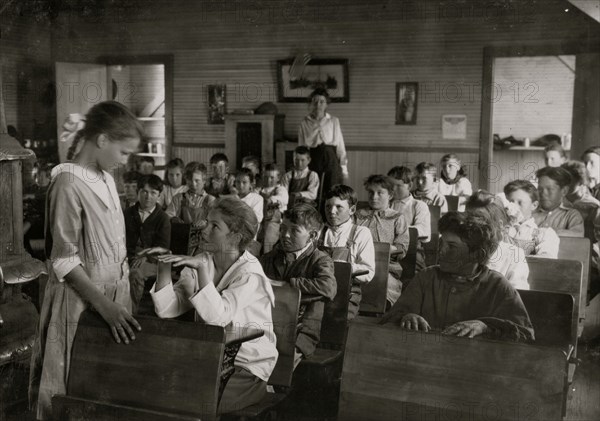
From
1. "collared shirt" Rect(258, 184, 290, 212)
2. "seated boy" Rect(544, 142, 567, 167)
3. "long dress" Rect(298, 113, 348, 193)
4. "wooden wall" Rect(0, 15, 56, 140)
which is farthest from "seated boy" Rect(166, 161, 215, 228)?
"wooden wall" Rect(0, 15, 56, 140)

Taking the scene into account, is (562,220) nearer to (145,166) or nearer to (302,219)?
(302,219)

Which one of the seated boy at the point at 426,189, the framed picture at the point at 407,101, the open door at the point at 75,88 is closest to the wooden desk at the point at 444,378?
the seated boy at the point at 426,189

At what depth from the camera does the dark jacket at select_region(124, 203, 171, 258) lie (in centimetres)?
472

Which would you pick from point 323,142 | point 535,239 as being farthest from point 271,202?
point 535,239

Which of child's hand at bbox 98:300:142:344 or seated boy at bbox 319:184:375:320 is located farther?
seated boy at bbox 319:184:375:320

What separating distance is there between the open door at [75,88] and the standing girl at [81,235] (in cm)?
846

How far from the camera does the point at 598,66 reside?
8.44m

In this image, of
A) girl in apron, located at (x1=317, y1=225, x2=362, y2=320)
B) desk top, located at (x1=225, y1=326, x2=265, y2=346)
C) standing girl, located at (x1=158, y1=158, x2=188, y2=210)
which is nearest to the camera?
desk top, located at (x1=225, y1=326, x2=265, y2=346)

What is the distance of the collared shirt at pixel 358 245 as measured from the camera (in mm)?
3904

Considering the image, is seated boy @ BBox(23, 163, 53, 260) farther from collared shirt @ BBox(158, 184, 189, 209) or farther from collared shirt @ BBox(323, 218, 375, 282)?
collared shirt @ BBox(323, 218, 375, 282)

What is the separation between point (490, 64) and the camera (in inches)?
352

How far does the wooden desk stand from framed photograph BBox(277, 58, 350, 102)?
26.5ft

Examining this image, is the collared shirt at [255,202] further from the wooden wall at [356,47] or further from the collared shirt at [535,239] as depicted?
the wooden wall at [356,47]

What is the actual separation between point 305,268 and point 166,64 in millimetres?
8181
